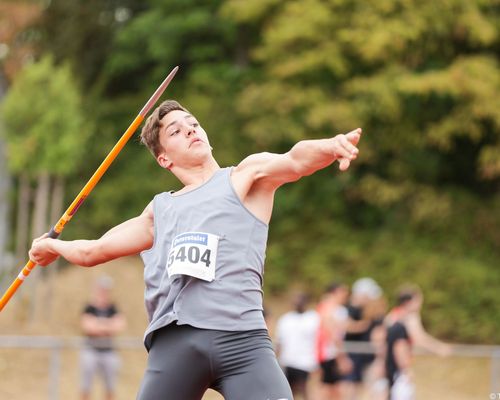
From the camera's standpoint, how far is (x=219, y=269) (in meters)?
5.12

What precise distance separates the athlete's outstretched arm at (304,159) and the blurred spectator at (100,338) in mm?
8279

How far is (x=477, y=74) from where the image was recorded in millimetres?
21875

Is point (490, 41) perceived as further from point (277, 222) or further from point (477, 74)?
point (277, 222)

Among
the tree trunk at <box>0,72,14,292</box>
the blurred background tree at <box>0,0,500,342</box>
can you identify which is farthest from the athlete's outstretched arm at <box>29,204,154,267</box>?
the tree trunk at <box>0,72,14,292</box>

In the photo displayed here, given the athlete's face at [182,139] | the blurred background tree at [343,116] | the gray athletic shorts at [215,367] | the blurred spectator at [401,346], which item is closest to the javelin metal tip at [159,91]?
the athlete's face at [182,139]

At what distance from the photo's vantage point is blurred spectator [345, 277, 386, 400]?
14.4 m

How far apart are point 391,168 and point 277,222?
9.47 feet

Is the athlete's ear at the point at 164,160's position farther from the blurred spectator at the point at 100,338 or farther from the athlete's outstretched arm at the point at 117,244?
the blurred spectator at the point at 100,338

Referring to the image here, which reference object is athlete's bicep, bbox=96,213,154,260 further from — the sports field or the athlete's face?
the sports field

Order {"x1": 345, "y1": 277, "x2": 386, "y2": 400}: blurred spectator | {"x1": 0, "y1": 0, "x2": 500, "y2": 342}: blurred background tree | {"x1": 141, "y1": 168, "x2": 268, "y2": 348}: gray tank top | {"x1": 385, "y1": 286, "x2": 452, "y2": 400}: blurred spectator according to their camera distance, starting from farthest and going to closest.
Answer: {"x1": 0, "y1": 0, "x2": 500, "y2": 342}: blurred background tree → {"x1": 345, "y1": 277, "x2": 386, "y2": 400}: blurred spectator → {"x1": 385, "y1": 286, "x2": 452, "y2": 400}: blurred spectator → {"x1": 141, "y1": 168, "x2": 268, "y2": 348}: gray tank top

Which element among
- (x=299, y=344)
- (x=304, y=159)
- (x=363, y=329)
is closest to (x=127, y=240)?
(x=304, y=159)

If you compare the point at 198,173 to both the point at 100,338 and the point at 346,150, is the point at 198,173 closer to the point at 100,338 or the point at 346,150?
the point at 346,150

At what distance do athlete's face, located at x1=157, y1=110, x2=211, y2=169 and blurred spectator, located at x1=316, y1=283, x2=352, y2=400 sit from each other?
7.66 meters

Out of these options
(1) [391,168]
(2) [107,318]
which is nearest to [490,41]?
(1) [391,168]
